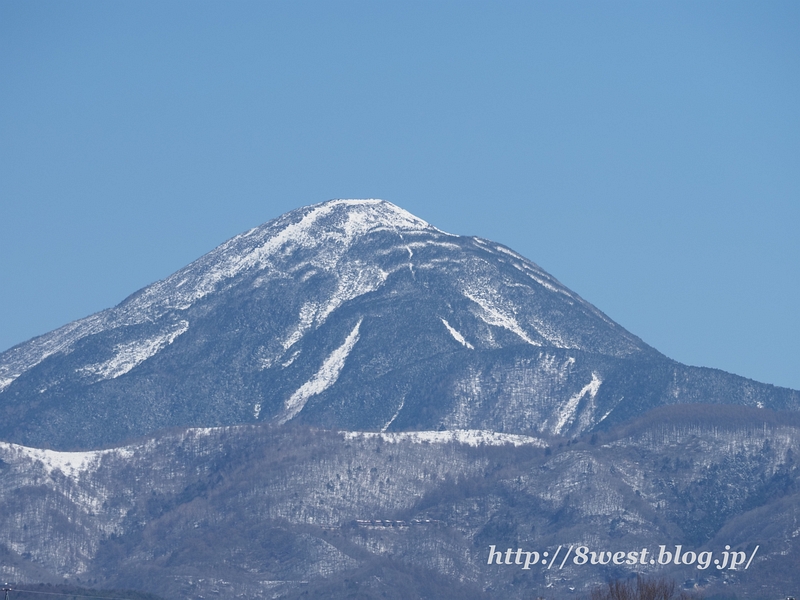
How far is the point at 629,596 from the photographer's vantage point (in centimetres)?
15162

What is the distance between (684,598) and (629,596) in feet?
24.4

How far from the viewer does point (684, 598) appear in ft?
513
